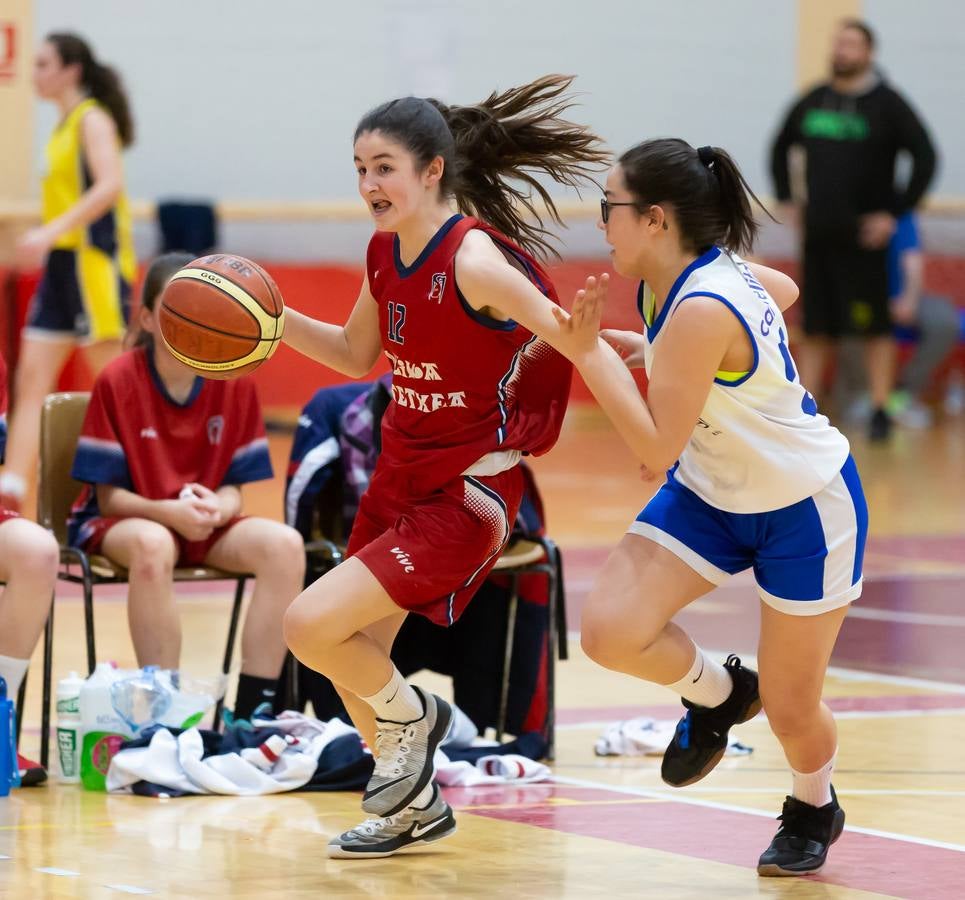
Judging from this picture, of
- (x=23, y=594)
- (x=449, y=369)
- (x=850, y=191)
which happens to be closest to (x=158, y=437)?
(x=23, y=594)

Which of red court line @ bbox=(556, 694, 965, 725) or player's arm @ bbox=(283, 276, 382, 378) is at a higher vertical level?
player's arm @ bbox=(283, 276, 382, 378)

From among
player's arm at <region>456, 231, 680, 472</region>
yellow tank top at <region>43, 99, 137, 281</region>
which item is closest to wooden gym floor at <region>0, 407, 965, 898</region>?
player's arm at <region>456, 231, 680, 472</region>

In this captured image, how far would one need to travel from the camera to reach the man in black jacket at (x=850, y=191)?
12836 millimetres

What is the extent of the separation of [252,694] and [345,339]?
1247 millimetres

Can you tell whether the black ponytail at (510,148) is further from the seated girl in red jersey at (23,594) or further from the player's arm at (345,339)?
the seated girl in red jersey at (23,594)

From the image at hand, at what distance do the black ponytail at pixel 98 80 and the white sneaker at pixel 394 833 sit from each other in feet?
15.2

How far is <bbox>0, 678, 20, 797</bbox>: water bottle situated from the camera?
462 cm

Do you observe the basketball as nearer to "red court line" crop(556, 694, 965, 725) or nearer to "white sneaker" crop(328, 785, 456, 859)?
"white sneaker" crop(328, 785, 456, 859)

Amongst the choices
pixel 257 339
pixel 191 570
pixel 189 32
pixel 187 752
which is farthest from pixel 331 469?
pixel 189 32

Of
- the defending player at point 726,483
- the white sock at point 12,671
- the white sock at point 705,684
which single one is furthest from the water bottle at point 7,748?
the white sock at point 705,684

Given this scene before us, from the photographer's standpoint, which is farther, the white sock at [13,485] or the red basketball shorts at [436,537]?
the white sock at [13,485]

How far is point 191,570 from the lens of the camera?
5273 millimetres

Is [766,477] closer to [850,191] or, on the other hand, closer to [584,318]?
[584,318]

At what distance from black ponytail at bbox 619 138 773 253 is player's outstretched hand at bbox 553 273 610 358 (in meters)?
0.37
